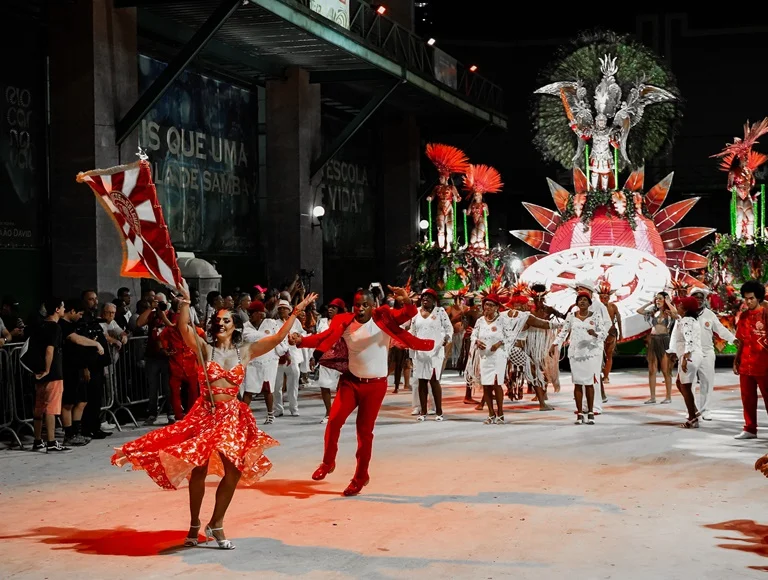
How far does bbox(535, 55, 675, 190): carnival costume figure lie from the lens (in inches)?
1096

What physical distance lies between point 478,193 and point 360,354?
20.8 m

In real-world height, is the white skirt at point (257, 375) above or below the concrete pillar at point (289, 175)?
below

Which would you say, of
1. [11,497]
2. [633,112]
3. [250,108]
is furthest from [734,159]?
[11,497]

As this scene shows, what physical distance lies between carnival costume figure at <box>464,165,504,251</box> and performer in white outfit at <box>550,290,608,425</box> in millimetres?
14312

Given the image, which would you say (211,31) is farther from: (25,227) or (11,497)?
(11,497)


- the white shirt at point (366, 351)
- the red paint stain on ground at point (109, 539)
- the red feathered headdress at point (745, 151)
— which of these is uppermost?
the red feathered headdress at point (745, 151)

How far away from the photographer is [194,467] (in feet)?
24.5

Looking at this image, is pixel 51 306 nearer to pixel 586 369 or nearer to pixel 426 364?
pixel 426 364

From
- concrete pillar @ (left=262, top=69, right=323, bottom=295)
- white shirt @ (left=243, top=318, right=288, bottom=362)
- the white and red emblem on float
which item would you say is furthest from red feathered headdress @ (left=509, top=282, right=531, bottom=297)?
concrete pillar @ (left=262, top=69, right=323, bottom=295)

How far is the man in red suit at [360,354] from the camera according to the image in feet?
32.5

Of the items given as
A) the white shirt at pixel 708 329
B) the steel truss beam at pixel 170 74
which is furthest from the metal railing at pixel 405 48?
the white shirt at pixel 708 329

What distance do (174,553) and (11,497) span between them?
110 inches

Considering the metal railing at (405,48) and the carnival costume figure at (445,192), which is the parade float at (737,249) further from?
the metal railing at (405,48)

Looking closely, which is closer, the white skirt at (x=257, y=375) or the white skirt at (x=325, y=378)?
the white skirt at (x=257, y=375)
